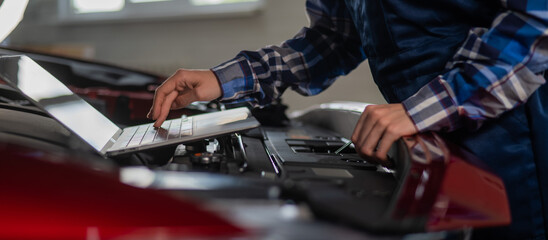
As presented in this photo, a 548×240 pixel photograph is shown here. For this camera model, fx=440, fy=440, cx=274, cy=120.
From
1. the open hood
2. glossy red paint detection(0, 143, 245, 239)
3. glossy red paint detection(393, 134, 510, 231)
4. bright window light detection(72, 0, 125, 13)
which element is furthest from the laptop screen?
bright window light detection(72, 0, 125, 13)

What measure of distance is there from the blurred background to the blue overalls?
1.71m

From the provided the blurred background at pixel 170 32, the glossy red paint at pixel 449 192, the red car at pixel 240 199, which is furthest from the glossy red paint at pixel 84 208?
the blurred background at pixel 170 32

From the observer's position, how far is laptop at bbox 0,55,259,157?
0.51 meters

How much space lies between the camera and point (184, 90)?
0.75 m

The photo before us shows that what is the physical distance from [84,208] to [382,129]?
32cm

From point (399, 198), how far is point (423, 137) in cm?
16

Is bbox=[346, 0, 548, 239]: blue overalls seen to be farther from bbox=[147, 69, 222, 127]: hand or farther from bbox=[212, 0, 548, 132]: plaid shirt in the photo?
bbox=[147, 69, 222, 127]: hand

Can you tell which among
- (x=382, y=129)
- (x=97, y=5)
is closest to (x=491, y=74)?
(x=382, y=129)

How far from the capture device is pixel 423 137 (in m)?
0.49

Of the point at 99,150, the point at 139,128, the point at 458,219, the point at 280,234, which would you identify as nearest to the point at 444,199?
the point at 458,219

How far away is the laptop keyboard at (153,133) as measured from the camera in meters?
0.54

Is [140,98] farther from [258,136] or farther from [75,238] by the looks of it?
[75,238]

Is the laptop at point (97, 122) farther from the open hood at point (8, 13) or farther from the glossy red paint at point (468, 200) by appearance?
the glossy red paint at point (468, 200)

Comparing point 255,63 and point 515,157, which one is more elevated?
point 255,63
